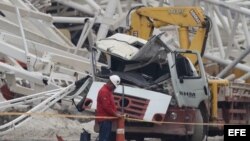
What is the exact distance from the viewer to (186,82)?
Answer: 1756 centimetres

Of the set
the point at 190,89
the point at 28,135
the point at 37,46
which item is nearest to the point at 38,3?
the point at 37,46

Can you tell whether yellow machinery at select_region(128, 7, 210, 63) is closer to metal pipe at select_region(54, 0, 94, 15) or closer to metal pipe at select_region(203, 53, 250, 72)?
metal pipe at select_region(203, 53, 250, 72)

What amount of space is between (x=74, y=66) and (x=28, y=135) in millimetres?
4368

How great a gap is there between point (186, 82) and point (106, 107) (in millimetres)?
2820

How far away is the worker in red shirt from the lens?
604 inches

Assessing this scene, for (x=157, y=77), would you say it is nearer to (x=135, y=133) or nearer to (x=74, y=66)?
(x=135, y=133)

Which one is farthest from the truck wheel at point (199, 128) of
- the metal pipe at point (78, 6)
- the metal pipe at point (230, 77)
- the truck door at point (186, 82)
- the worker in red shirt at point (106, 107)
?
the metal pipe at point (78, 6)

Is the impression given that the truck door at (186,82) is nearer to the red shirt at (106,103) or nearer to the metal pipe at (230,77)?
the red shirt at (106,103)

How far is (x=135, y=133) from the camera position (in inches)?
690

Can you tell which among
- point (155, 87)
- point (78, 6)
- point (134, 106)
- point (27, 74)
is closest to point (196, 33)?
point (155, 87)

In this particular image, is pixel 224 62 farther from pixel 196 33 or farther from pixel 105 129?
pixel 105 129

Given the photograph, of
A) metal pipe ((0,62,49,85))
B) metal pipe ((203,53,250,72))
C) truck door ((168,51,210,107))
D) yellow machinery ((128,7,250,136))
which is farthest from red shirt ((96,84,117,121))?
metal pipe ((203,53,250,72))

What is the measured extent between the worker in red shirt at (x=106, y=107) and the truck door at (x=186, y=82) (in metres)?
2.21

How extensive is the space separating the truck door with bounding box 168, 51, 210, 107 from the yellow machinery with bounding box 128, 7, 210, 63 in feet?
7.57
